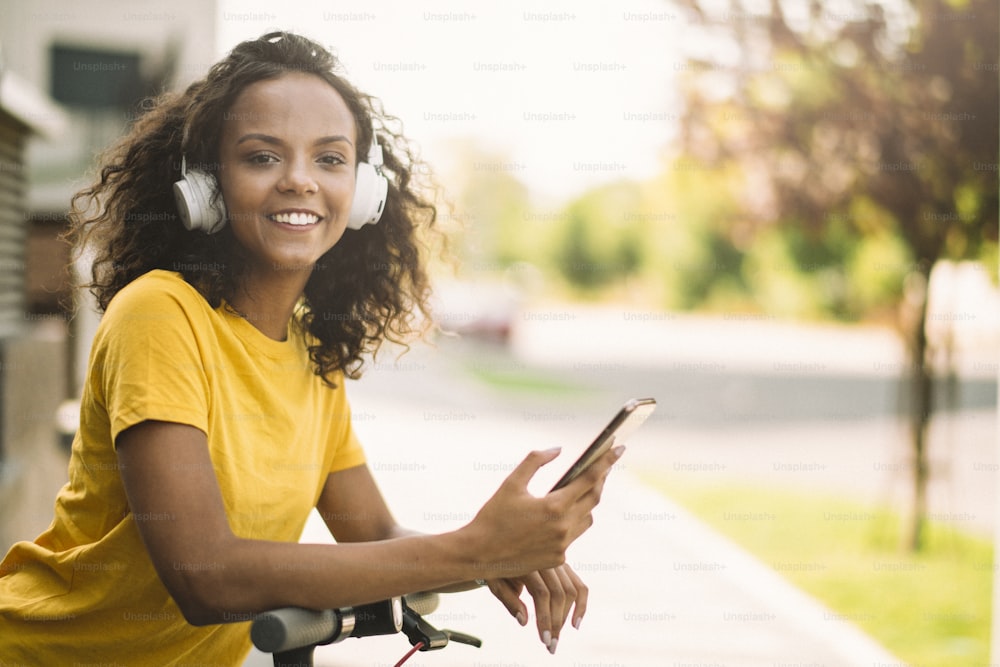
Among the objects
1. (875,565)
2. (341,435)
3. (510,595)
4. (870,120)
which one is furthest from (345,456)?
(875,565)

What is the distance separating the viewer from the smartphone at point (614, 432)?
1.51 m

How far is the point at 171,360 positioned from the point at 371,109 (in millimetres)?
771

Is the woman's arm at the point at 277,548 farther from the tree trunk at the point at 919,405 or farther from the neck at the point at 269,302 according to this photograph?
the tree trunk at the point at 919,405

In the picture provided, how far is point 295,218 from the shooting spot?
Answer: 1.79m

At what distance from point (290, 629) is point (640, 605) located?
12.4 feet

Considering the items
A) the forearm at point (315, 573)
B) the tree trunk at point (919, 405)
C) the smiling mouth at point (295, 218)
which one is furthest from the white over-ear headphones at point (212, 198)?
the tree trunk at point (919, 405)

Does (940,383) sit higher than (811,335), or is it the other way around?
(940,383)

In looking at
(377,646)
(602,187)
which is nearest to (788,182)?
(377,646)

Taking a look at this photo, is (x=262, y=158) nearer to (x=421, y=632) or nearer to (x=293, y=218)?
(x=293, y=218)

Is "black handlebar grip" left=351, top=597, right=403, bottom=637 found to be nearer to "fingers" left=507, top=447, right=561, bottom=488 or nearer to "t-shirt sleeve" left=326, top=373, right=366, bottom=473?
"fingers" left=507, top=447, right=561, bottom=488

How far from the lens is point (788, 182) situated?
18.3 feet

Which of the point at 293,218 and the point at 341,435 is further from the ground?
the point at 293,218

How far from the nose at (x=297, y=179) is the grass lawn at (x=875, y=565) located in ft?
11.8

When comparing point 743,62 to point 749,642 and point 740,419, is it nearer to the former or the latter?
point 749,642
